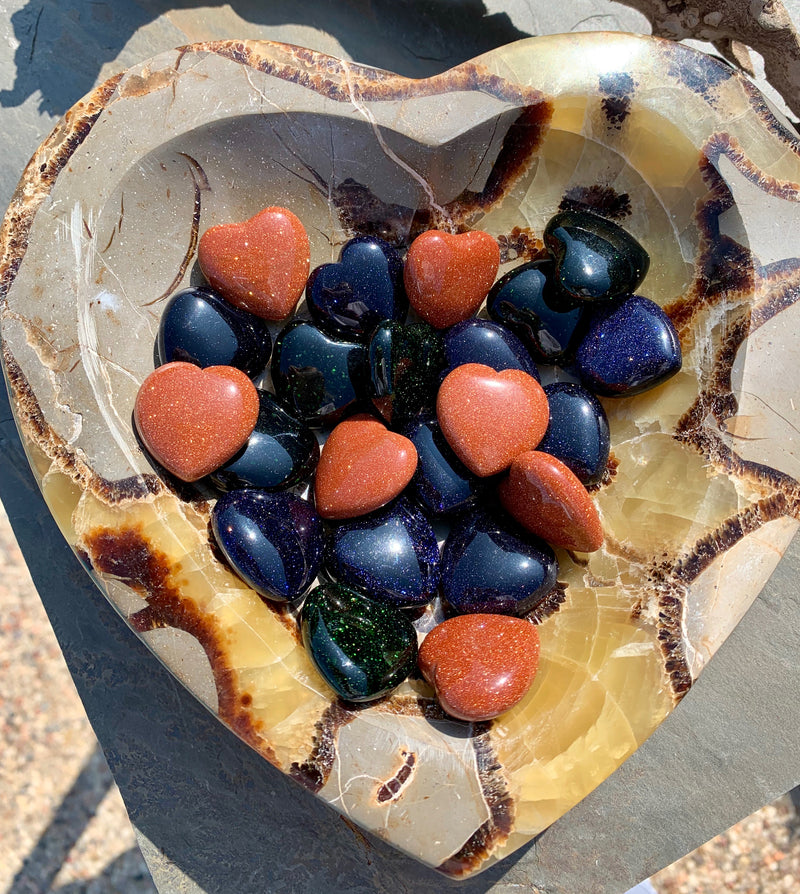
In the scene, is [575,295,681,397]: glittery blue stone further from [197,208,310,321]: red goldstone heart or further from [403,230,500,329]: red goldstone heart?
[197,208,310,321]: red goldstone heart

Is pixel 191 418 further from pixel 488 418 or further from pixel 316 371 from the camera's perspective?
pixel 488 418

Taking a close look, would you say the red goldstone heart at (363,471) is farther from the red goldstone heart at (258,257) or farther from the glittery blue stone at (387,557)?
the red goldstone heart at (258,257)

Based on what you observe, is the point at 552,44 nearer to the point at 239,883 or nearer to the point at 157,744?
the point at 157,744

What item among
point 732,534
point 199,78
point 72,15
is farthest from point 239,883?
point 72,15

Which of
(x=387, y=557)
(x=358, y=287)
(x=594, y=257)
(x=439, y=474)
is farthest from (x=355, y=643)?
(x=594, y=257)

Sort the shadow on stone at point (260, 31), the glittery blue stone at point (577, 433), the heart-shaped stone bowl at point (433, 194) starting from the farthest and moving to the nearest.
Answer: the shadow on stone at point (260, 31)
the glittery blue stone at point (577, 433)
the heart-shaped stone bowl at point (433, 194)

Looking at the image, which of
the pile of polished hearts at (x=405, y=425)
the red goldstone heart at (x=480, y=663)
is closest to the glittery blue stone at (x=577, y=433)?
the pile of polished hearts at (x=405, y=425)
